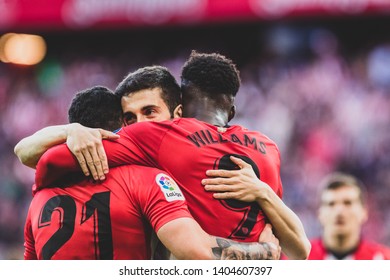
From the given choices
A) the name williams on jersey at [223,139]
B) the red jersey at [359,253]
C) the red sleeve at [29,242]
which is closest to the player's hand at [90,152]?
the name williams on jersey at [223,139]

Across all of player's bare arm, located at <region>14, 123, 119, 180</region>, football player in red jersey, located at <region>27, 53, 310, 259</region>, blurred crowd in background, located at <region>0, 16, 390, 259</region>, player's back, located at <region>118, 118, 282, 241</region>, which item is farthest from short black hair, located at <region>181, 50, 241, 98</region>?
blurred crowd in background, located at <region>0, 16, 390, 259</region>

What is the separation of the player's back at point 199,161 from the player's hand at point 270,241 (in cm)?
2

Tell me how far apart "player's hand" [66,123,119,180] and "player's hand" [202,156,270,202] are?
1.25 feet

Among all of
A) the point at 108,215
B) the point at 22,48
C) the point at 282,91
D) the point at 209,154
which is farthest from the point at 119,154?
the point at 22,48

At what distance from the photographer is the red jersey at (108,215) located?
98.0 inches

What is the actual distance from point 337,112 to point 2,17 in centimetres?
507

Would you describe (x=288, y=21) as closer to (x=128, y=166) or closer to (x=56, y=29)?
(x=56, y=29)

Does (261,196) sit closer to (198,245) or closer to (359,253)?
(198,245)

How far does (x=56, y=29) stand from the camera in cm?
1047

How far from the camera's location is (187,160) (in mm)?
2574

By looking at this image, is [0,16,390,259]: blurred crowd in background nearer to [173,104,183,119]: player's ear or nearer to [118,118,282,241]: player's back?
[173,104,183,119]: player's ear

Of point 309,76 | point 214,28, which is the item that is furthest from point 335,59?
point 214,28

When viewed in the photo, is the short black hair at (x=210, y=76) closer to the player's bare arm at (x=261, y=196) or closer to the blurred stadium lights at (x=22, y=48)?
the player's bare arm at (x=261, y=196)

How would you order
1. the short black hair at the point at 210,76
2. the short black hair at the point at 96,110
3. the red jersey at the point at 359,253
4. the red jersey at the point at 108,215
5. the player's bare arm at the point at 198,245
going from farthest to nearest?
1. the red jersey at the point at 359,253
2. the short black hair at the point at 210,76
3. the short black hair at the point at 96,110
4. the red jersey at the point at 108,215
5. the player's bare arm at the point at 198,245
